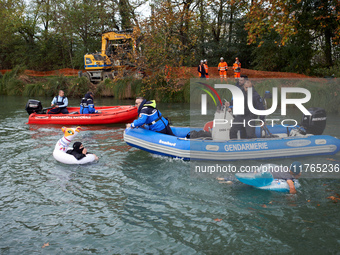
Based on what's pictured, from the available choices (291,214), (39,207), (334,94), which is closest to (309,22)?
(334,94)

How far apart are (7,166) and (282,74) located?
51.8 ft

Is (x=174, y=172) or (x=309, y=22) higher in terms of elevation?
(x=309, y=22)

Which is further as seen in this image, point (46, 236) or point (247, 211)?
point (247, 211)

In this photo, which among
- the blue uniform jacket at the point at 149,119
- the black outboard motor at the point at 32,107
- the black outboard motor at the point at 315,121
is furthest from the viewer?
the black outboard motor at the point at 32,107

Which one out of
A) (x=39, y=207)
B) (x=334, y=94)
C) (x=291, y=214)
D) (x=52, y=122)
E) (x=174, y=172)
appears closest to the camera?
(x=291, y=214)

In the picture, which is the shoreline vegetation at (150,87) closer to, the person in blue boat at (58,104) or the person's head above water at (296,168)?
the person in blue boat at (58,104)

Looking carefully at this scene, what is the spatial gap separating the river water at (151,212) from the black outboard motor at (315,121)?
66 centimetres

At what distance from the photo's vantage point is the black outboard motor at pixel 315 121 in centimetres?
750

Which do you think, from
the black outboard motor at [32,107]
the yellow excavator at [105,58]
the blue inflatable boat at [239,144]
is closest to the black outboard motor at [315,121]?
the blue inflatable boat at [239,144]

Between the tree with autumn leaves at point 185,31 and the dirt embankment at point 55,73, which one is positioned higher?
the tree with autumn leaves at point 185,31

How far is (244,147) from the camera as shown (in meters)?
6.94

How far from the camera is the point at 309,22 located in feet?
61.1

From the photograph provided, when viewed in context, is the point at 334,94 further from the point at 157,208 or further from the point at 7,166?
Result: the point at 7,166

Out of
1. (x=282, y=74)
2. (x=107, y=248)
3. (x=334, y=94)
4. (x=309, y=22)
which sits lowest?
(x=107, y=248)
